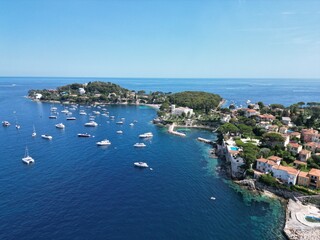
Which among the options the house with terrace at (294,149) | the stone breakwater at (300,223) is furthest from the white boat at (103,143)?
the stone breakwater at (300,223)

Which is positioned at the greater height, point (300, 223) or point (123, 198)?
point (300, 223)

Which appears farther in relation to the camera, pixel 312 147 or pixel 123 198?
pixel 312 147

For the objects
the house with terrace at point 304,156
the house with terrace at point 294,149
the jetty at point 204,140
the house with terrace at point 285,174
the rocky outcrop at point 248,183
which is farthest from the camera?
the jetty at point 204,140

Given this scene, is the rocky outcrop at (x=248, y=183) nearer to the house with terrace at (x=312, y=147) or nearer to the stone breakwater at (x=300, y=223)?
the stone breakwater at (x=300, y=223)

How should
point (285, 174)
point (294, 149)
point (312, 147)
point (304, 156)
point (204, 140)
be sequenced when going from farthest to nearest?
point (204, 140) → point (312, 147) → point (294, 149) → point (304, 156) → point (285, 174)

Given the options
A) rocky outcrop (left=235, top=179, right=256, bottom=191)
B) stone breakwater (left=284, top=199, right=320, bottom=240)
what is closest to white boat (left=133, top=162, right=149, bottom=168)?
rocky outcrop (left=235, top=179, right=256, bottom=191)

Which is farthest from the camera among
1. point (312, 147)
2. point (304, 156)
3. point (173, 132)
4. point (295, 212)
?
point (173, 132)

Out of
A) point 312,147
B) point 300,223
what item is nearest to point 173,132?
point 312,147

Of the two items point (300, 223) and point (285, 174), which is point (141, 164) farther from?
point (300, 223)

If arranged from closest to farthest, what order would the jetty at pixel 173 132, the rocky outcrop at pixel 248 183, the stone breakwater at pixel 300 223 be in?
1. the stone breakwater at pixel 300 223
2. the rocky outcrop at pixel 248 183
3. the jetty at pixel 173 132

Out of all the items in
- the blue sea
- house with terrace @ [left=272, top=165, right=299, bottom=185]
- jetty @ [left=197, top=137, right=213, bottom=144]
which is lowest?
the blue sea

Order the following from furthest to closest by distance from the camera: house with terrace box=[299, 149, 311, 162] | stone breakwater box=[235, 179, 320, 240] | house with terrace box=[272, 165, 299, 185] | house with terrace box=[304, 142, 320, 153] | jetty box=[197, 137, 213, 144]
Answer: jetty box=[197, 137, 213, 144] → house with terrace box=[304, 142, 320, 153] → house with terrace box=[299, 149, 311, 162] → house with terrace box=[272, 165, 299, 185] → stone breakwater box=[235, 179, 320, 240]

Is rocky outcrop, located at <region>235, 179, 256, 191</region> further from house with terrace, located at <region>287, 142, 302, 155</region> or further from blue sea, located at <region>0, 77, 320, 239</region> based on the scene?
house with terrace, located at <region>287, 142, 302, 155</region>
